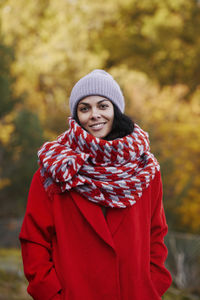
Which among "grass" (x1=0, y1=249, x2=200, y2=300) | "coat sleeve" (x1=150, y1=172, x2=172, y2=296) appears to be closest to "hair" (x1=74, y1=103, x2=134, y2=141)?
"coat sleeve" (x1=150, y1=172, x2=172, y2=296)

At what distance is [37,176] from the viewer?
6.48 ft

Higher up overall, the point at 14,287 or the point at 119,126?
the point at 119,126

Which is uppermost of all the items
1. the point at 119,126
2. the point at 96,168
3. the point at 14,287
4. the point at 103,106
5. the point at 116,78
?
the point at 116,78

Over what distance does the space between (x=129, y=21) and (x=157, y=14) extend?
2.32 m

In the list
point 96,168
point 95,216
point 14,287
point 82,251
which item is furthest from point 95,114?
point 14,287

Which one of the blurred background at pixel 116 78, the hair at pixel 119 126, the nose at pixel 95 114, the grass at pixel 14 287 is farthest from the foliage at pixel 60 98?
the nose at pixel 95 114

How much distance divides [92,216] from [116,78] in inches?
735

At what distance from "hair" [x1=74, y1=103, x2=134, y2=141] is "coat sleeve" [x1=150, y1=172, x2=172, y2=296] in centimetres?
27

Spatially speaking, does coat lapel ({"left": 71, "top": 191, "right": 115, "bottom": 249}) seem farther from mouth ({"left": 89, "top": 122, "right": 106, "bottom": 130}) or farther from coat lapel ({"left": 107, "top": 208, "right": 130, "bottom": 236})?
mouth ({"left": 89, "top": 122, "right": 106, "bottom": 130})

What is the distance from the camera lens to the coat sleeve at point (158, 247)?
2023 mm

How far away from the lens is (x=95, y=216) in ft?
6.22

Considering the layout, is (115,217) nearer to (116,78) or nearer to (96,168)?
(96,168)

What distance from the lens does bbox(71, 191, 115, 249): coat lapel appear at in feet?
6.16

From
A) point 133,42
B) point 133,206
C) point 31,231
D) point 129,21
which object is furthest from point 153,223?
point 129,21
